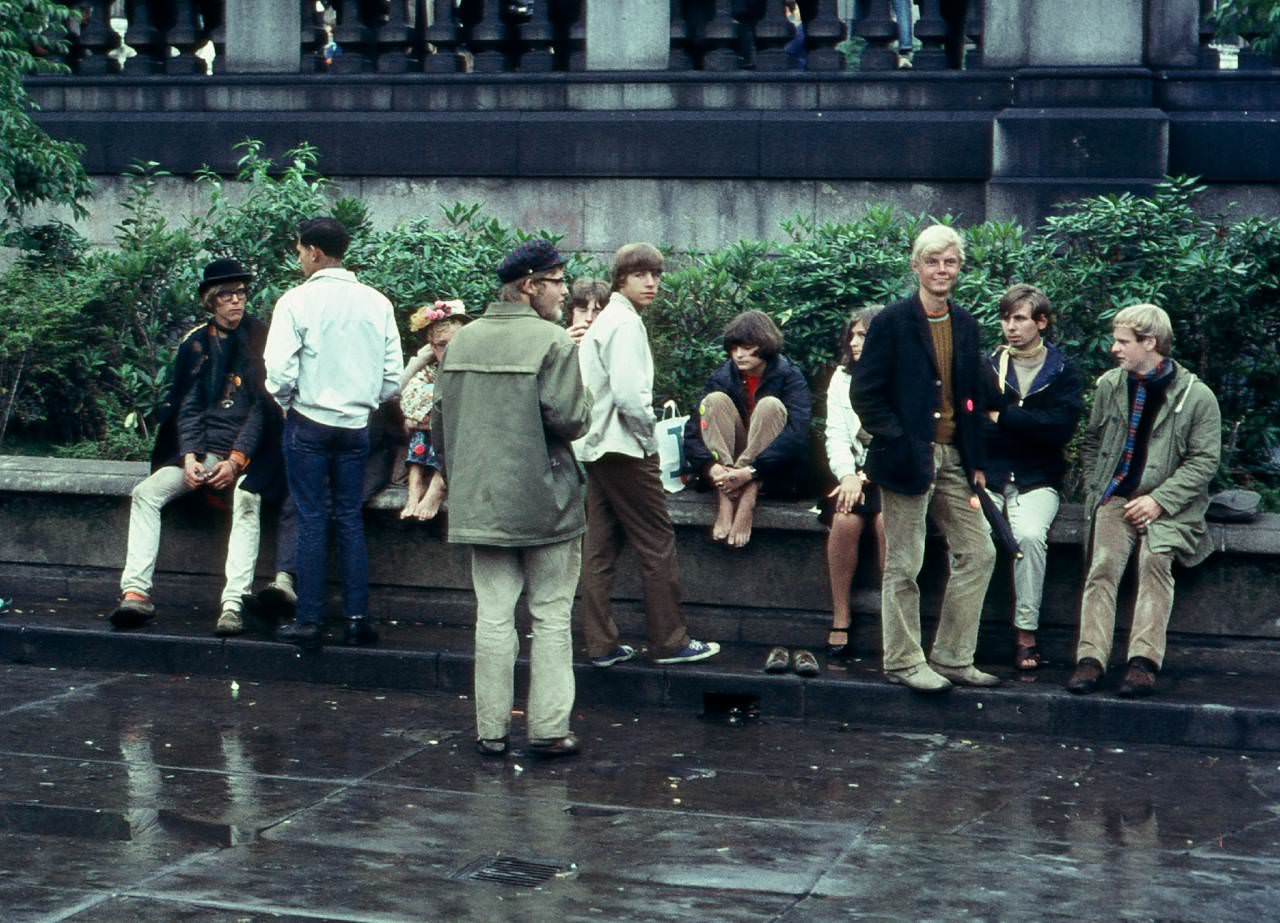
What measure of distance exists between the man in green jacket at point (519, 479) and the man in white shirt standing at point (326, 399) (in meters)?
1.30

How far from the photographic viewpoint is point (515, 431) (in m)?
7.92

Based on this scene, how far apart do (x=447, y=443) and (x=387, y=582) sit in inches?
90.0

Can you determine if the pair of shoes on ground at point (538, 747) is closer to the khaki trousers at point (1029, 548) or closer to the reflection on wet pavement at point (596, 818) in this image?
the reflection on wet pavement at point (596, 818)

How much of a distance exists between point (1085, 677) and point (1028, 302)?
169 cm

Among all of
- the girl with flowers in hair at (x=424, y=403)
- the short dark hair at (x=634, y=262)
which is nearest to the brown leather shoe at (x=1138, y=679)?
the short dark hair at (x=634, y=262)

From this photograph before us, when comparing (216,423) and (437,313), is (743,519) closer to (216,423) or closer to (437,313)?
(437,313)

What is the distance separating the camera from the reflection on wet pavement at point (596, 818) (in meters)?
6.30

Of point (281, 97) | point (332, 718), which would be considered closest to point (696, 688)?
point (332, 718)

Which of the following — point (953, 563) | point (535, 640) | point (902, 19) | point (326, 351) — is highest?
point (902, 19)

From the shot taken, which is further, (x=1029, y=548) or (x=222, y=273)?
(x=222, y=273)

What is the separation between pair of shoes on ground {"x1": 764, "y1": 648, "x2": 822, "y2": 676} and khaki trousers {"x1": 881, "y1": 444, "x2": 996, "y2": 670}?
1.07 feet

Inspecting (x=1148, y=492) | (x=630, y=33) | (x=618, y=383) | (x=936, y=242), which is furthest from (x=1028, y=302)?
(x=630, y=33)

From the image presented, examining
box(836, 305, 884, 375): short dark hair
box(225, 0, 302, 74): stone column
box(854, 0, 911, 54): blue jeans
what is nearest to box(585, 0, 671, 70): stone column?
box(854, 0, 911, 54): blue jeans

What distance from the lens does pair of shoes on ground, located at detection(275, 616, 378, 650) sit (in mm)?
9461
